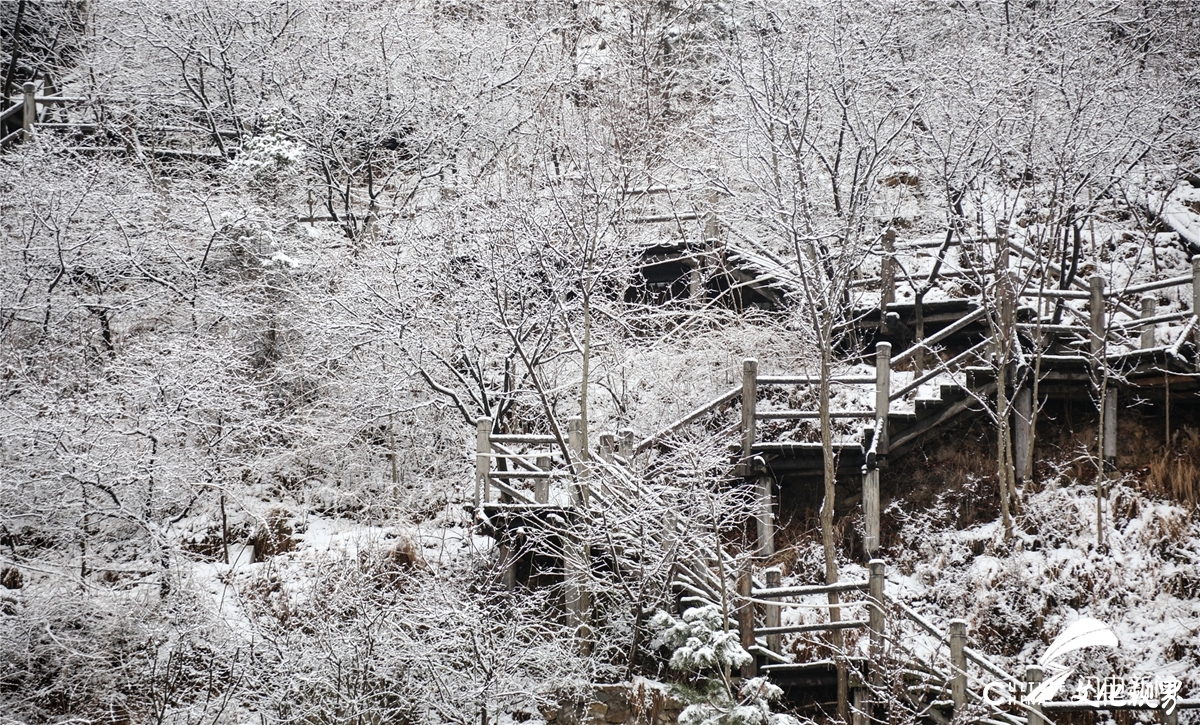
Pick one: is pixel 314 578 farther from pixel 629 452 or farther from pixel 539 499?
pixel 629 452

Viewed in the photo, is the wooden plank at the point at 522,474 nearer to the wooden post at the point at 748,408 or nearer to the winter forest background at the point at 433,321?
the winter forest background at the point at 433,321

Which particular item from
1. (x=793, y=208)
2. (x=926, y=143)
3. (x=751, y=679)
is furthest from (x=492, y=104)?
(x=751, y=679)

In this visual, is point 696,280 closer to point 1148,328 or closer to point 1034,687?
point 1148,328

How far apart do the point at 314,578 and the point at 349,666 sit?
2665 millimetres

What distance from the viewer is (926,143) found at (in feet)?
61.1

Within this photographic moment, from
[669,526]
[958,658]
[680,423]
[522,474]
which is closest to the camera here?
[958,658]

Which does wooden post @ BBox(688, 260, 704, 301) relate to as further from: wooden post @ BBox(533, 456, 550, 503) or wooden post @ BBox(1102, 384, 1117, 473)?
wooden post @ BBox(1102, 384, 1117, 473)

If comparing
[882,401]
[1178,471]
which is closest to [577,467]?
[882,401]

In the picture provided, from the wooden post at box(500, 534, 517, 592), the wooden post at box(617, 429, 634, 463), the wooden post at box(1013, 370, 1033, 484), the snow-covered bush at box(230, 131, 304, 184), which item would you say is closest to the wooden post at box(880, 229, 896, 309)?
the wooden post at box(1013, 370, 1033, 484)

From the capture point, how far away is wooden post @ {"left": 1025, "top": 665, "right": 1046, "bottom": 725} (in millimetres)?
9031

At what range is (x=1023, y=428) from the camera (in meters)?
13.4

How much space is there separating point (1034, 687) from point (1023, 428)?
17.1 ft

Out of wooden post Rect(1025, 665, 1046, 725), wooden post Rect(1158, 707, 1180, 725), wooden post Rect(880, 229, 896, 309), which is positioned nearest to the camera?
wooden post Rect(1025, 665, 1046, 725)

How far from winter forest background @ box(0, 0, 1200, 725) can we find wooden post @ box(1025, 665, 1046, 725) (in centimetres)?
227
